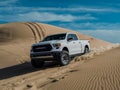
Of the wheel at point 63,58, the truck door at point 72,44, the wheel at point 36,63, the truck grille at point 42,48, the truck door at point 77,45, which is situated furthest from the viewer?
the truck door at point 77,45

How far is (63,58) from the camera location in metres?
16.6

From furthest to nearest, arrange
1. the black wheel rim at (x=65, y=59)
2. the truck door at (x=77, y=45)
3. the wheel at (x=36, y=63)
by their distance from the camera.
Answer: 1. the truck door at (x=77, y=45)
2. the wheel at (x=36, y=63)
3. the black wheel rim at (x=65, y=59)

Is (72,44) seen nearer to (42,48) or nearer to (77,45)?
(77,45)

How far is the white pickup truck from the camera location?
53.6 ft

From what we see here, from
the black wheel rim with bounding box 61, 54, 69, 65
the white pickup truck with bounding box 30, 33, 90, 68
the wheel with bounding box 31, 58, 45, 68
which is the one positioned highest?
the white pickup truck with bounding box 30, 33, 90, 68

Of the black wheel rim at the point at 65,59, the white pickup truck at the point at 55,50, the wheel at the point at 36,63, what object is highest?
the white pickup truck at the point at 55,50

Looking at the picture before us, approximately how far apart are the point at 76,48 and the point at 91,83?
8.39 metres

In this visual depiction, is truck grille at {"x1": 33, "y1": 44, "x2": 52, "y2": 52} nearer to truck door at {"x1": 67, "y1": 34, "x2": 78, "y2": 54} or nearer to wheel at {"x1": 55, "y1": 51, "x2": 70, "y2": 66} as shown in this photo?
wheel at {"x1": 55, "y1": 51, "x2": 70, "y2": 66}

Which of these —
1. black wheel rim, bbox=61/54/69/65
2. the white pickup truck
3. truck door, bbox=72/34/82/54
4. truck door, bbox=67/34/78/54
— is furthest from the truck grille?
truck door, bbox=72/34/82/54

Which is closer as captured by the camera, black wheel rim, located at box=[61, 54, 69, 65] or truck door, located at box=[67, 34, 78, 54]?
black wheel rim, located at box=[61, 54, 69, 65]

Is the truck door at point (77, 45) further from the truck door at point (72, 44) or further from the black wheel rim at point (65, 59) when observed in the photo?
the black wheel rim at point (65, 59)

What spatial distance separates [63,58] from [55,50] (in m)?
0.65

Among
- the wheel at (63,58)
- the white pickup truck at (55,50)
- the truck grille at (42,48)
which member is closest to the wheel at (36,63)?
the white pickup truck at (55,50)

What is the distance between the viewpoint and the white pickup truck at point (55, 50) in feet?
53.6
